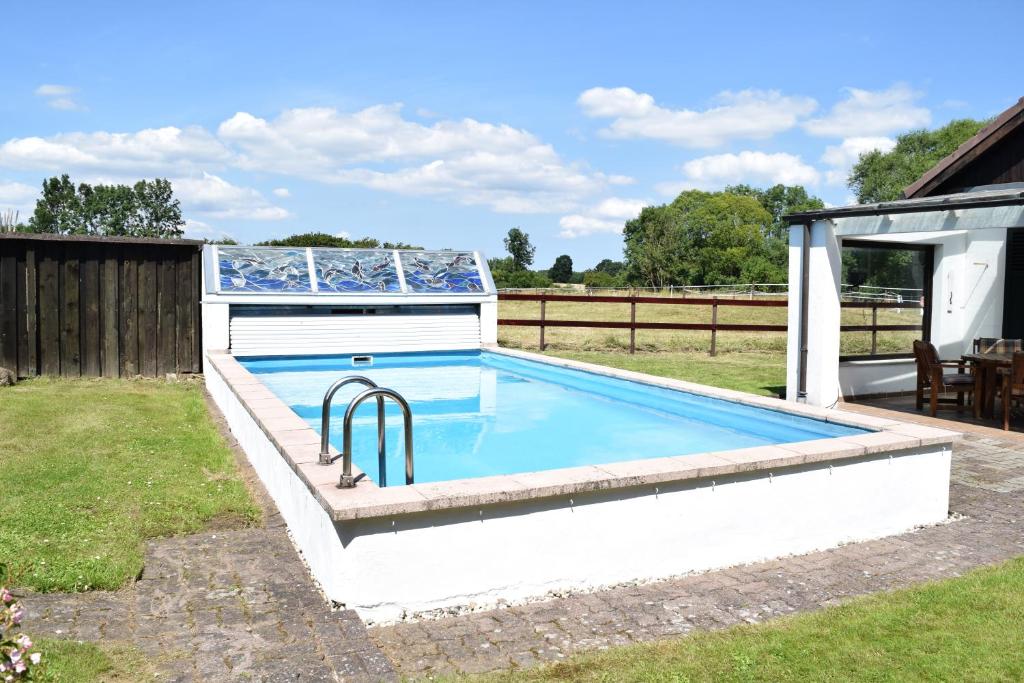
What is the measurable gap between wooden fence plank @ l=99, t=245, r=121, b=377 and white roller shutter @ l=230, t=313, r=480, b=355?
1.56 m

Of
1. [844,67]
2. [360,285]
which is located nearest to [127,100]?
[360,285]

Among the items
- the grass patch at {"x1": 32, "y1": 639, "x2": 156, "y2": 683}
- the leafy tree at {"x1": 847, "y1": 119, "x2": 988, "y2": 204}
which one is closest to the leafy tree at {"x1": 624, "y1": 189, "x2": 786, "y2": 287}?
the leafy tree at {"x1": 847, "y1": 119, "x2": 988, "y2": 204}

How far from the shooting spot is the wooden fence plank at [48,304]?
1052 centimetres

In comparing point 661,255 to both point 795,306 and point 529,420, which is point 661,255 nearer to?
point 795,306

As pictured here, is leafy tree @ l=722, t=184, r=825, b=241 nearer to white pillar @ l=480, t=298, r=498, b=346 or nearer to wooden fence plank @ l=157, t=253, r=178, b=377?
white pillar @ l=480, t=298, r=498, b=346

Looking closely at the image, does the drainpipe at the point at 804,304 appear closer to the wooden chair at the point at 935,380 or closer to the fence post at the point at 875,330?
the wooden chair at the point at 935,380

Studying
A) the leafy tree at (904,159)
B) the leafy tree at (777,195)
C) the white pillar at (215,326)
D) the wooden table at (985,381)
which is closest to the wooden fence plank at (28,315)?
the white pillar at (215,326)

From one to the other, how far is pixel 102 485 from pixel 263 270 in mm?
7480

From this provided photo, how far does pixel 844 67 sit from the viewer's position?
21.3 m

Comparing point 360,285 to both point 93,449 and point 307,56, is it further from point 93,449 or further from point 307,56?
point 93,449

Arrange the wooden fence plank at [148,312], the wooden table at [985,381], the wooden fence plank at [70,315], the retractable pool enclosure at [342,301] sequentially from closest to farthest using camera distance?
the wooden table at [985,381] < the wooden fence plank at [70,315] < the wooden fence plank at [148,312] < the retractable pool enclosure at [342,301]

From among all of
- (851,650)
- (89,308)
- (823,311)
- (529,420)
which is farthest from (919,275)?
(89,308)

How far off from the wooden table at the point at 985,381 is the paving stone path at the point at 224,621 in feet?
25.9

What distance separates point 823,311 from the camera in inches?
360
